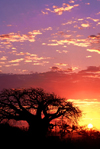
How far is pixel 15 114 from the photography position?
85.3 feet

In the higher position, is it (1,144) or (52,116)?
(52,116)

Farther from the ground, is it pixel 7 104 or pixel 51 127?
pixel 7 104

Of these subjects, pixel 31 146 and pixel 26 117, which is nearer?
pixel 31 146

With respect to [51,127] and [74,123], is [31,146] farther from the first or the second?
[74,123]

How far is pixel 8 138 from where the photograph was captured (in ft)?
64.6

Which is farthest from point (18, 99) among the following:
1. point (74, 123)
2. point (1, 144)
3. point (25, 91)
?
point (1, 144)

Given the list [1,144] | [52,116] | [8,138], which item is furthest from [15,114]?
[1,144]

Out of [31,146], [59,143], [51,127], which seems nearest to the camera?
[31,146]

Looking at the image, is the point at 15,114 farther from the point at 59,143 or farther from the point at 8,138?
the point at 59,143

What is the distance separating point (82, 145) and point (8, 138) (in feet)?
21.1

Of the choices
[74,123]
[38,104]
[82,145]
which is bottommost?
[82,145]

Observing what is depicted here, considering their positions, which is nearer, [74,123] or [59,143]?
[59,143]

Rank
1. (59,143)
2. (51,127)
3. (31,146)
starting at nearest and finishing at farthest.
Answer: (31,146) < (59,143) < (51,127)

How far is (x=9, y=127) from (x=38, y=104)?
427 centimetres
